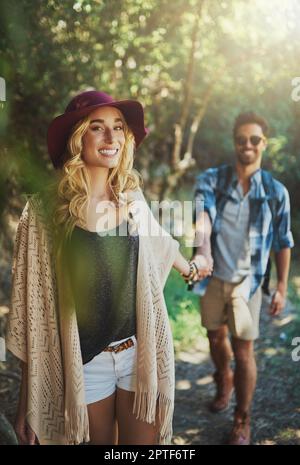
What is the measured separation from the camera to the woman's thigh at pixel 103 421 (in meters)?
2.07

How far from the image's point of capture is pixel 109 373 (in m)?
2.02

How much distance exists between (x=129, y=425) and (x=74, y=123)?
1.22m

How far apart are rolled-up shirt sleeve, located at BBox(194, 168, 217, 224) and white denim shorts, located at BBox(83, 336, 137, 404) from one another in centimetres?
110

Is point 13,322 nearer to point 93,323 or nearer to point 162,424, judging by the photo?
point 93,323

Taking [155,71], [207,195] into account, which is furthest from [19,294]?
[155,71]

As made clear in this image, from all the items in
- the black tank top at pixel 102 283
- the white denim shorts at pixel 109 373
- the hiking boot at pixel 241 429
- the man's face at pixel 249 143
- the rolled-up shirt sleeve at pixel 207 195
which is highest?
the man's face at pixel 249 143

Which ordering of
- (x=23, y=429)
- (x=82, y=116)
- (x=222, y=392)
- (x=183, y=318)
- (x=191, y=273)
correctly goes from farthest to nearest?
(x=183, y=318)
(x=222, y=392)
(x=191, y=273)
(x=23, y=429)
(x=82, y=116)

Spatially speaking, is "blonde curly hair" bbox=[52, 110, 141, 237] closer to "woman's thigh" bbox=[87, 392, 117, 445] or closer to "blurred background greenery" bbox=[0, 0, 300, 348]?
"blurred background greenery" bbox=[0, 0, 300, 348]

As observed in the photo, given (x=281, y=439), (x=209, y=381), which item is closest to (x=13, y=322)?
(x=281, y=439)

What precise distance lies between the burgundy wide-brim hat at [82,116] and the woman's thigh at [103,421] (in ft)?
3.18

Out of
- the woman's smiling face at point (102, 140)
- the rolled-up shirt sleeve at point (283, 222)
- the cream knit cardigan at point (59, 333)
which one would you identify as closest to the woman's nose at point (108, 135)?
the woman's smiling face at point (102, 140)

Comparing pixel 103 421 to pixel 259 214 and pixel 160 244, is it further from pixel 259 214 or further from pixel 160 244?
pixel 259 214

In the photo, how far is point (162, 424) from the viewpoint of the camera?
2129 mm

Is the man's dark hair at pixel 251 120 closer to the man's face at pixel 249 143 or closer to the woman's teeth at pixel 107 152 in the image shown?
the man's face at pixel 249 143
